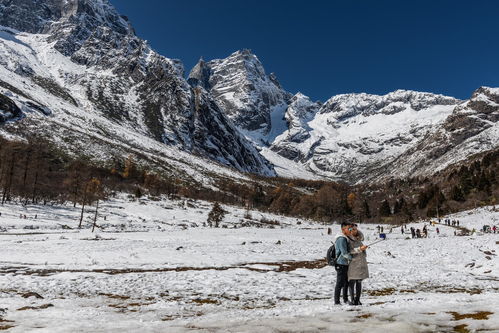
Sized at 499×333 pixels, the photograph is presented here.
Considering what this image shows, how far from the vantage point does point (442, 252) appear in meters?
27.8

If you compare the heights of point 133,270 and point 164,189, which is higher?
point 164,189

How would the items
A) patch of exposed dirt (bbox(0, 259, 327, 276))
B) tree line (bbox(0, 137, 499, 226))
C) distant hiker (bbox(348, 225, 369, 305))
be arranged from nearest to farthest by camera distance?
distant hiker (bbox(348, 225, 369, 305)), patch of exposed dirt (bbox(0, 259, 327, 276)), tree line (bbox(0, 137, 499, 226))

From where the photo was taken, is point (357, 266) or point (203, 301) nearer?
point (357, 266)

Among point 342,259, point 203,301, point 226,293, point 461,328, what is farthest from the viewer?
point 226,293

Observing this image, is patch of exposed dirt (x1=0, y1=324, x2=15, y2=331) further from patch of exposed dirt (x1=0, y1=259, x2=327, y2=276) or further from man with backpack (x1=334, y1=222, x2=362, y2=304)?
patch of exposed dirt (x1=0, y1=259, x2=327, y2=276)

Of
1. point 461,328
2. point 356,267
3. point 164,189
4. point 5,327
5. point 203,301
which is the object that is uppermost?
point 164,189

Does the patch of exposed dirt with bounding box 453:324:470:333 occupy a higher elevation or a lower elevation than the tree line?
lower

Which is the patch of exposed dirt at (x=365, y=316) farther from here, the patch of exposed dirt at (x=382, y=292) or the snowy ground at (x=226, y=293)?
the patch of exposed dirt at (x=382, y=292)

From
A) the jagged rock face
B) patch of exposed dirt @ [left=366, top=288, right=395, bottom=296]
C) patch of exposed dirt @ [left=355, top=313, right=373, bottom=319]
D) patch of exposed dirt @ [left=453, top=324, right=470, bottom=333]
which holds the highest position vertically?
the jagged rock face

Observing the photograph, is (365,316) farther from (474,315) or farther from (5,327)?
(5,327)

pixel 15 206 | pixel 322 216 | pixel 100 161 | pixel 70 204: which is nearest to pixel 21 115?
pixel 100 161

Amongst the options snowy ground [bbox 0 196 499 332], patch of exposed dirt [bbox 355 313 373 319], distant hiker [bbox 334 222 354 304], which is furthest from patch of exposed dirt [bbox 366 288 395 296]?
patch of exposed dirt [bbox 355 313 373 319]

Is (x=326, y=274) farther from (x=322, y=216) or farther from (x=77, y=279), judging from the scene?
(x=322, y=216)

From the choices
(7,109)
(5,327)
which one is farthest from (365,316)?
(7,109)
